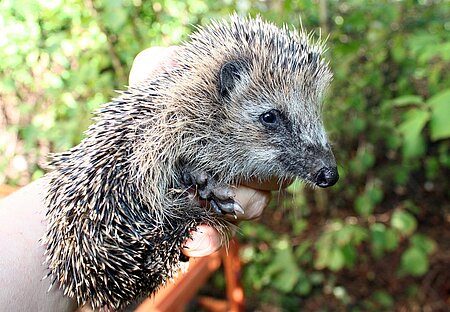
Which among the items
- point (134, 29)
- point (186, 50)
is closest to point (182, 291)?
point (186, 50)

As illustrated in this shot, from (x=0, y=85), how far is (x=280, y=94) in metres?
2.80

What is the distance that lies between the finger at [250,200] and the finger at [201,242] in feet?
0.63

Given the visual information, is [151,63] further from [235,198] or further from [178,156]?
[235,198]

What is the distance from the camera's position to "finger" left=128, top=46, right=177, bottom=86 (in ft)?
6.40

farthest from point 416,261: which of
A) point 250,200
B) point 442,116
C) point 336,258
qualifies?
point 250,200

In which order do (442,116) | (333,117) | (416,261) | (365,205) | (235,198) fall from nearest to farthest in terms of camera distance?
(235,198)
(442,116)
(416,261)
(365,205)
(333,117)

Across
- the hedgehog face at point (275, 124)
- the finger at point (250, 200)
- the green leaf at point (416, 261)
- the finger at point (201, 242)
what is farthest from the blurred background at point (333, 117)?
the finger at point (201, 242)

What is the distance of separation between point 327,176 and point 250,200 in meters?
0.36

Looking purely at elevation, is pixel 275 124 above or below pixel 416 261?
above

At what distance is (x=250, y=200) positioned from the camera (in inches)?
75.4

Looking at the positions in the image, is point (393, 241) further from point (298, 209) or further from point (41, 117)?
point (41, 117)

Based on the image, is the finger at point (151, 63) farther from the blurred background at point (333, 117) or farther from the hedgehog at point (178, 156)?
the blurred background at point (333, 117)

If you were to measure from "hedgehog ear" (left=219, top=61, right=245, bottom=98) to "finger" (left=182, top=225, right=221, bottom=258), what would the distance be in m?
0.47

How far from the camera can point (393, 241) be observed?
3475mm
